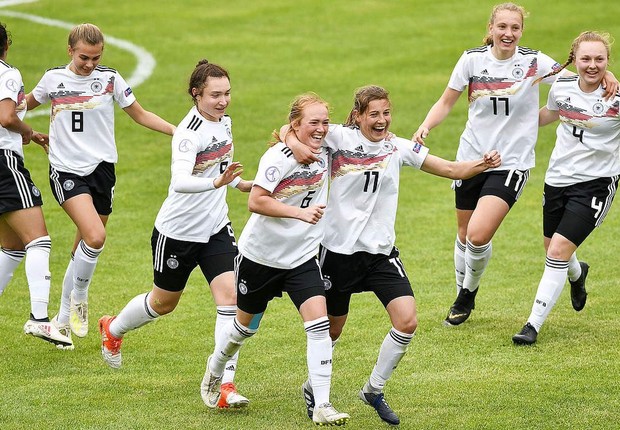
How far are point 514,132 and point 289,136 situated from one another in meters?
3.08

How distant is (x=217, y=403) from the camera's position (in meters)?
8.09

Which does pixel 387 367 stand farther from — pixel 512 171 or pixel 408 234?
pixel 408 234

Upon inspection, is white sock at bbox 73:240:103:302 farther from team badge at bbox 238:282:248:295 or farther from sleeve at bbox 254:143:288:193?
sleeve at bbox 254:143:288:193

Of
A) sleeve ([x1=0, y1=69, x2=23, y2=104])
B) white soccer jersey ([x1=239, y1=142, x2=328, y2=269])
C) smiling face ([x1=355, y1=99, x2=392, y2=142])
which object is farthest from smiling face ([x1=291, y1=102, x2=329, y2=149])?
sleeve ([x1=0, y1=69, x2=23, y2=104])

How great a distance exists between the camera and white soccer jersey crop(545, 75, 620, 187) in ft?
30.6

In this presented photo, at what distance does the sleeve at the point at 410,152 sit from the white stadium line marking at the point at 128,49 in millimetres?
12744

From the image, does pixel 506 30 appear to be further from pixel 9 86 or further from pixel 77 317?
pixel 77 317

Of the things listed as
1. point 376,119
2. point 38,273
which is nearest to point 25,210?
point 38,273

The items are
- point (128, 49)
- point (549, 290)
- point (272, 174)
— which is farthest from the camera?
point (128, 49)

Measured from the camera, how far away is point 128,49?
23.4 metres

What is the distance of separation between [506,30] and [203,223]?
3249mm

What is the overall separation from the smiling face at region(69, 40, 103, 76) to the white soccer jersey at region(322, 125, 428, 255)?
2523 millimetres

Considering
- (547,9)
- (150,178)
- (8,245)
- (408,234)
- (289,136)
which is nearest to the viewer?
(289,136)

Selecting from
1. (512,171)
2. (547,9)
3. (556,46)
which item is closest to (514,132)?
(512,171)
